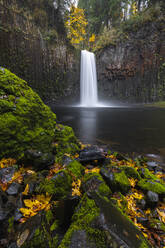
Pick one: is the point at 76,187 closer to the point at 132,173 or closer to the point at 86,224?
the point at 86,224

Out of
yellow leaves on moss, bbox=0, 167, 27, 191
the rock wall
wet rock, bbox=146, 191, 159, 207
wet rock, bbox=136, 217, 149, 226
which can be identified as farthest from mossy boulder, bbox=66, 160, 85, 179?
the rock wall

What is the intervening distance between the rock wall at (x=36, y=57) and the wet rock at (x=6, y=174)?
15114mm

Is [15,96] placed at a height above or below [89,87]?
below

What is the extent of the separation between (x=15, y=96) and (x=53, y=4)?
23926 mm

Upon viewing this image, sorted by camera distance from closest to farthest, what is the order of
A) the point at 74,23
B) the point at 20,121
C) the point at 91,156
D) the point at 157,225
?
the point at 157,225 < the point at 20,121 < the point at 91,156 < the point at 74,23

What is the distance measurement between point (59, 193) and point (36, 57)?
60.9ft

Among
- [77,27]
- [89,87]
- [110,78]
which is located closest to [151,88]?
[110,78]

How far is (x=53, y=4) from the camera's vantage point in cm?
1822

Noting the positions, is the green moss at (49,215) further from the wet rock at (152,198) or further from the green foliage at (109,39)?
the green foliage at (109,39)

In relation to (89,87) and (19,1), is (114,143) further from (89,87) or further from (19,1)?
(89,87)

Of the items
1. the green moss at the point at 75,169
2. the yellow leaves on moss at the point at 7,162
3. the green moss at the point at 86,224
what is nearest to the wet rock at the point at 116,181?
the green moss at the point at 75,169

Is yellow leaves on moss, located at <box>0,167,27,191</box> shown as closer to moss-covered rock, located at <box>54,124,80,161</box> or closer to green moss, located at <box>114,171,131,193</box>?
moss-covered rock, located at <box>54,124,80,161</box>

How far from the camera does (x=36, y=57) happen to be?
16.0m

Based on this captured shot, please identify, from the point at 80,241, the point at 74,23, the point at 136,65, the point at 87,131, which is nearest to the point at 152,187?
the point at 80,241
